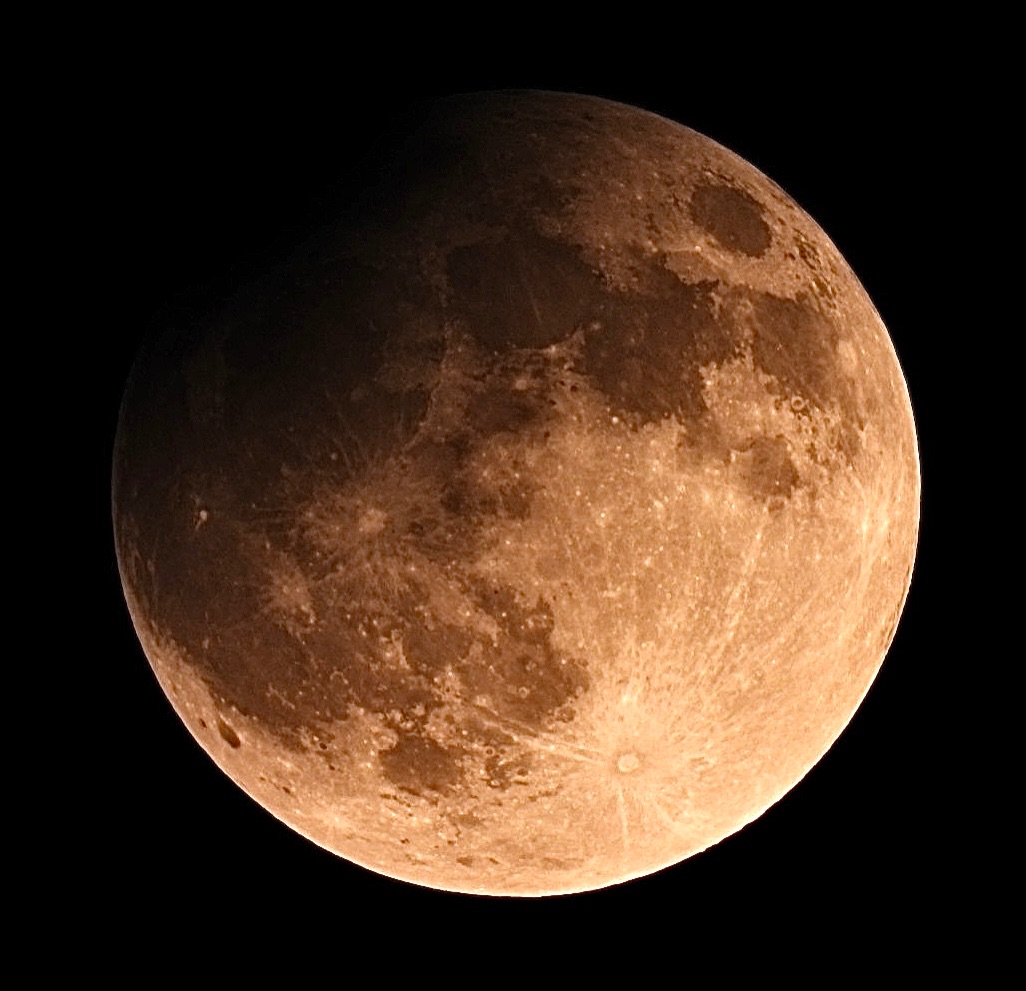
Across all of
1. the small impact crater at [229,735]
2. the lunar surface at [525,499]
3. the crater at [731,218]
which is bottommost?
the small impact crater at [229,735]

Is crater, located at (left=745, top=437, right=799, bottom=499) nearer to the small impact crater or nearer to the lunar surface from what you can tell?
the lunar surface

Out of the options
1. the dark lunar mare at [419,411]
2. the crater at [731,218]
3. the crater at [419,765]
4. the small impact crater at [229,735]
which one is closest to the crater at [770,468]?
the dark lunar mare at [419,411]

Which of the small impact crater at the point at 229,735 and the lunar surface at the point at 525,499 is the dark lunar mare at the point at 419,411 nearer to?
the lunar surface at the point at 525,499

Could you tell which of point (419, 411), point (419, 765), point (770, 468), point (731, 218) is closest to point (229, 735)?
point (419, 765)

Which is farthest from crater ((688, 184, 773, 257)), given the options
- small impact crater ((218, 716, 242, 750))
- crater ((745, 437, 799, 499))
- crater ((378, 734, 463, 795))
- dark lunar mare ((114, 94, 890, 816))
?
small impact crater ((218, 716, 242, 750))

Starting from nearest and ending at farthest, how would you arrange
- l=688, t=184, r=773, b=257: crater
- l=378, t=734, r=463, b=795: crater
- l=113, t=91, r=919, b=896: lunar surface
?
l=113, t=91, r=919, b=896: lunar surface < l=378, t=734, r=463, b=795: crater < l=688, t=184, r=773, b=257: crater

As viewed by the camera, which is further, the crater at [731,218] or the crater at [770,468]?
the crater at [731,218]

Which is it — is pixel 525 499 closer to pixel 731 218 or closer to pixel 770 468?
pixel 770 468

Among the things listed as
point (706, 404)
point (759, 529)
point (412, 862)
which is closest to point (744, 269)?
point (706, 404)
